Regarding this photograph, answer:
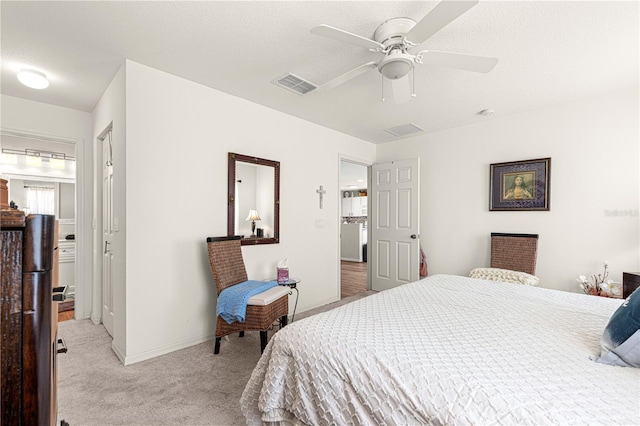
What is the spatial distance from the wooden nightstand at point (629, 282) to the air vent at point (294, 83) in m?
3.37

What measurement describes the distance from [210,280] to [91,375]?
3.59 feet

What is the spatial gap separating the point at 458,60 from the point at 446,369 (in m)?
1.81

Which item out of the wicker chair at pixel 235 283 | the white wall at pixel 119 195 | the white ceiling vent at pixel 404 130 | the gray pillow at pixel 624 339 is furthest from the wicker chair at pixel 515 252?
the white wall at pixel 119 195

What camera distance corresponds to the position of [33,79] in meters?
2.55

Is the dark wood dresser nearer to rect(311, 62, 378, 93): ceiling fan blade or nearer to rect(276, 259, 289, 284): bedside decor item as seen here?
rect(311, 62, 378, 93): ceiling fan blade

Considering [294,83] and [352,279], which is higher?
[294,83]

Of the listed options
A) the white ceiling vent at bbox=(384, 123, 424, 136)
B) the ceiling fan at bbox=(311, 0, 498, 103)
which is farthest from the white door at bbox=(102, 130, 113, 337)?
the white ceiling vent at bbox=(384, 123, 424, 136)

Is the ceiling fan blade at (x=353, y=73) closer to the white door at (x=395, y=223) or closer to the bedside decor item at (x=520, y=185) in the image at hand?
the white door at (x=395, y=223)

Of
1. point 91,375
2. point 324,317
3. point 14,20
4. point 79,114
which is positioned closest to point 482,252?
point 324,317

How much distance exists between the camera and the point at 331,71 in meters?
2.56

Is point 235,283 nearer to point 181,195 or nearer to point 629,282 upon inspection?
point 181,195

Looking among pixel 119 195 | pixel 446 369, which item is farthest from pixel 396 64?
pixel 119 195

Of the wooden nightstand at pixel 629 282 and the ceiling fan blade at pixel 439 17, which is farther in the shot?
the wooden nightstand at pixel 629 282

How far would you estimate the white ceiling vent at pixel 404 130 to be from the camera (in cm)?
408
